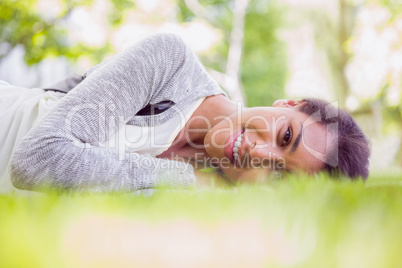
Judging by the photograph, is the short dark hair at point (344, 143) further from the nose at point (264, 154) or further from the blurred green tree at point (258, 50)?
the blurred green tree at point (258, 50)

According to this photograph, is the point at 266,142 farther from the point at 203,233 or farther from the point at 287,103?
the point at 203,233

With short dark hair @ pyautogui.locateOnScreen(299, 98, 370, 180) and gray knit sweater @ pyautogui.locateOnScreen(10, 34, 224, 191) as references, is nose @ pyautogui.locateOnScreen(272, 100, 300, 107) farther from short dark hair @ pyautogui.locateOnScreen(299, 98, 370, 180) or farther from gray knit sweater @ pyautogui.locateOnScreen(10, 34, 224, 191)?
gray knit sweater @ pyautogui.locateOnScreen(10, 34, 224, 191)

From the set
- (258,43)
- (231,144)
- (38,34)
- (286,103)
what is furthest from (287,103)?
(258,43)

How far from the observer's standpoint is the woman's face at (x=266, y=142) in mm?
1532

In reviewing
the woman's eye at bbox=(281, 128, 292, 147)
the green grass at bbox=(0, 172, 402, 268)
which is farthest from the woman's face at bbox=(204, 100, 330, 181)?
the green grass at bbox=(0, 172, 402, 268)

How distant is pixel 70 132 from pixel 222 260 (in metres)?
0.87

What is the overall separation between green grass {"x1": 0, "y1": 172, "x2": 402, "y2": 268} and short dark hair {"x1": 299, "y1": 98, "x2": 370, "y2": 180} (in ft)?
2.94

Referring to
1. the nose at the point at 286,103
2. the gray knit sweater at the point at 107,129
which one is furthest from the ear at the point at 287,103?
the gray knit sweater at the point at 107,129

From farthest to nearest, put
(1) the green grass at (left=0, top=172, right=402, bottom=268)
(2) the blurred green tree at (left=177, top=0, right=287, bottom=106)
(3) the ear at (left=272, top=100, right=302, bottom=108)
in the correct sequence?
(2) the blurred green tree at (left=177, top=0, right=287, bottom=106) → (3) the ear at (left=272, top=100, right=302, bottom=108) → (1) the green grass at (left=0, top=172, right=402, bottom=268)

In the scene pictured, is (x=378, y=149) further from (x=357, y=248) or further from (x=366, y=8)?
(x=357, y=248)

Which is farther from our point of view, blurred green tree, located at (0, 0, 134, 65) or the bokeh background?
blurred green tree, located at (0, 0, 134, 65)

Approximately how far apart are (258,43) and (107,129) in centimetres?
1320

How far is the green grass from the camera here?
482 mm

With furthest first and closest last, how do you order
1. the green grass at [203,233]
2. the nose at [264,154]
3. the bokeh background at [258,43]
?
1. the bokeh background at [258,43]
2. the nose at [264,154]
3. the green grass at [203,233]
